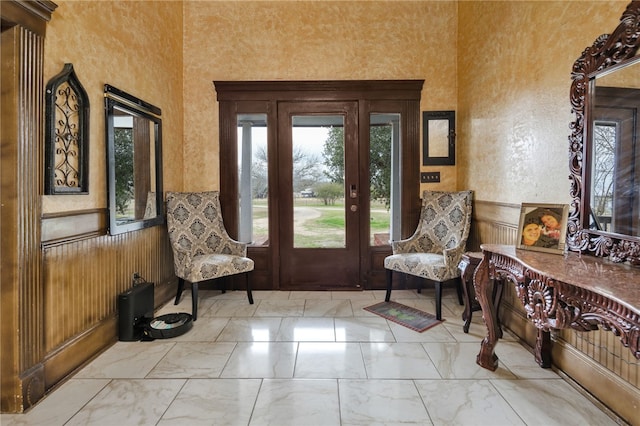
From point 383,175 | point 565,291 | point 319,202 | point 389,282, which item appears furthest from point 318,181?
point 565,291

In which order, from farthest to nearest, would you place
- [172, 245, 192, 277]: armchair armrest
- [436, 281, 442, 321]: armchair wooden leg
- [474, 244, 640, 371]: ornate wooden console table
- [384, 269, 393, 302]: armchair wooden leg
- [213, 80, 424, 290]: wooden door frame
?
[213, 80, 424, 290]: wooden door frame
[384, 269, 393, 302]: armchair wooden leg
[172, 245, 192, 277]: armchair armrest
[436, 281, 442, 321]: armchair wooden leg
[474, 244, 640, 371]: ornate wooden console table

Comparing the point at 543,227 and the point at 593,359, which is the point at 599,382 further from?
the point at 543,227

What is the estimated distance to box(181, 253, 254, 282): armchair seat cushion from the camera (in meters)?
2.96

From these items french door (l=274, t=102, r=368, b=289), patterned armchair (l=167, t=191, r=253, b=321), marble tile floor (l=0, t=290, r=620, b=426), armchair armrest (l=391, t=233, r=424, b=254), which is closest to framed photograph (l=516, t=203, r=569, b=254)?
marble tile floor (l=0, t=290, r=620, b=426)

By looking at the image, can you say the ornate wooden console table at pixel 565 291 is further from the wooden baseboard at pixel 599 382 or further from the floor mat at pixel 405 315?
the floor mat at pixel 405 315

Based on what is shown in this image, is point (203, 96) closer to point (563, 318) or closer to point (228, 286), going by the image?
point (228, 286)

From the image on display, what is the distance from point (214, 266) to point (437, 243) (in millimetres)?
2281

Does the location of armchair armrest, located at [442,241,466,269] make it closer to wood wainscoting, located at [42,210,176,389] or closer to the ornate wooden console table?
the ornate wooden console table

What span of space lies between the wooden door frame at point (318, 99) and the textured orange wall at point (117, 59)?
1.78 feet

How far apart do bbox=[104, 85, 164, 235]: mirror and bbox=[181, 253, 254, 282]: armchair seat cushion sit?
581 mm

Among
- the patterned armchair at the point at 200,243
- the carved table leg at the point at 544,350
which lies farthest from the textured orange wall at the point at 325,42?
the carved table leg at the point at 544,350

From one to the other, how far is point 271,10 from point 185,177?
2.15m

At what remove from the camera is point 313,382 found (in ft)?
6.51

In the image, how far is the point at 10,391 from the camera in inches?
67.0
